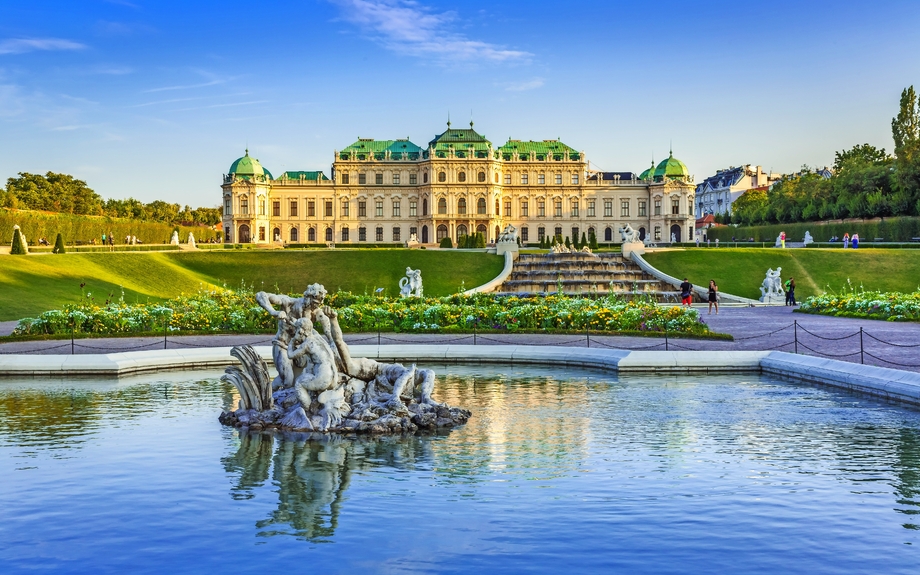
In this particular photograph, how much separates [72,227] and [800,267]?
172 ft

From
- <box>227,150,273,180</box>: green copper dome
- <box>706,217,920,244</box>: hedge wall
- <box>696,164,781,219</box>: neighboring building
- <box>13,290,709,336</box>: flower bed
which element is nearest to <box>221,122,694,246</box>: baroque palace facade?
<box>227,150,273,180</box>: green copper dome

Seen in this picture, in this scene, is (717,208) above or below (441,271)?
above

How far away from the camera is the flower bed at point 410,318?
26094mm

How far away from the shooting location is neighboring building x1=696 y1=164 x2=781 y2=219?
495 ft

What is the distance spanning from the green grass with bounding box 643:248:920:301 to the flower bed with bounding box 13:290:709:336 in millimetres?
21703

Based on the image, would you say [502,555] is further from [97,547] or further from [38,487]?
[38,487]

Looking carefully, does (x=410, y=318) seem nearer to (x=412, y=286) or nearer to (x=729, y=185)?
(x=412, y=286)

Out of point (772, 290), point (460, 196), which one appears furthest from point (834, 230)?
point (460, 196)

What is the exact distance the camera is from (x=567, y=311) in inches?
1085

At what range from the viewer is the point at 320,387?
1330 centimetres

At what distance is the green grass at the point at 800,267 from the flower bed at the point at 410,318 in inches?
854

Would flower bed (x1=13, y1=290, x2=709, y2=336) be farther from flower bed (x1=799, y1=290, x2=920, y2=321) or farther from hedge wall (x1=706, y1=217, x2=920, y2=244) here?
hedge wall (x1=706, y1=217, x2=920, y2=244)

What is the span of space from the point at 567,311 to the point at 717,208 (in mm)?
136821

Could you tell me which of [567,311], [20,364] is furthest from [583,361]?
[20,364]
